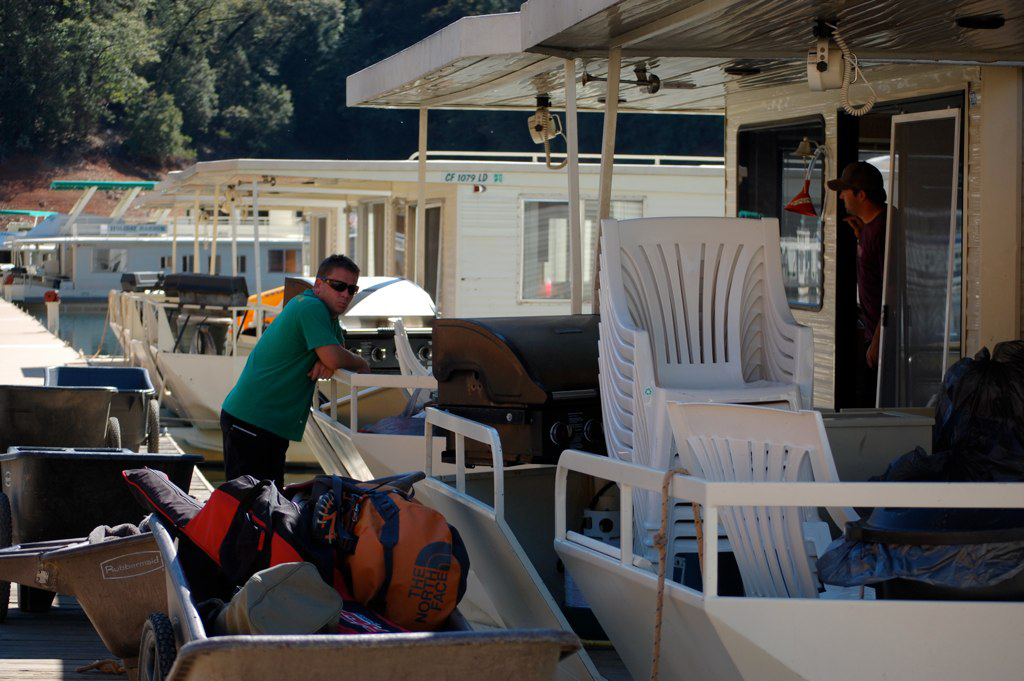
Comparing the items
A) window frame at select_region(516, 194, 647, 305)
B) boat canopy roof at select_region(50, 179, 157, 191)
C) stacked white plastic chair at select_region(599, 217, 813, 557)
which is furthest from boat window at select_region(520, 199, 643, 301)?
boat canopy roof at select_region(50, 179, 157, 191)

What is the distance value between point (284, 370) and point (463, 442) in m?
1.14

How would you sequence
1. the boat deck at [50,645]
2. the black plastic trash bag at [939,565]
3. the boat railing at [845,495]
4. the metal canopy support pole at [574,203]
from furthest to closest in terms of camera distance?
the metal canopy support pole at [574,203] < the boat deck at [50,645] < the black plastic trash bag at [939,565] < the boat railing at [845,495]

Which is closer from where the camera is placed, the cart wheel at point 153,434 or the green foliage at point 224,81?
the cart wheel at point 153,434

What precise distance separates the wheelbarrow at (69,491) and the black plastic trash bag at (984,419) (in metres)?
3.21

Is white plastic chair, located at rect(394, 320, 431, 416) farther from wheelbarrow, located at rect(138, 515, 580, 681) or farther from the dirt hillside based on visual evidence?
the dirt hillside

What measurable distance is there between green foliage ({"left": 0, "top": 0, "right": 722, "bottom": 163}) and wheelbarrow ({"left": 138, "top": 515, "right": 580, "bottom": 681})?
209 ft

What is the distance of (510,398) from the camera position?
5.87 meters

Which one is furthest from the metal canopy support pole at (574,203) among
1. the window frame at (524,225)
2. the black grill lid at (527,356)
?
the window frame at (524,225)

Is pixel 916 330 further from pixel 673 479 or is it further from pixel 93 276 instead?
pixel 93 276

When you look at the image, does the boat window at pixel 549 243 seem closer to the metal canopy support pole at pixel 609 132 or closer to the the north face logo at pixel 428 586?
the metal canopy support pole at pixel 609 132

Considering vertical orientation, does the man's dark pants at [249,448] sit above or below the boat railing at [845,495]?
below

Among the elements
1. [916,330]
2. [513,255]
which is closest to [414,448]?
[916,330]

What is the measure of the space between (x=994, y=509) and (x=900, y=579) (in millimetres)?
498

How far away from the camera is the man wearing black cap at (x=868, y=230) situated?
797 cm
